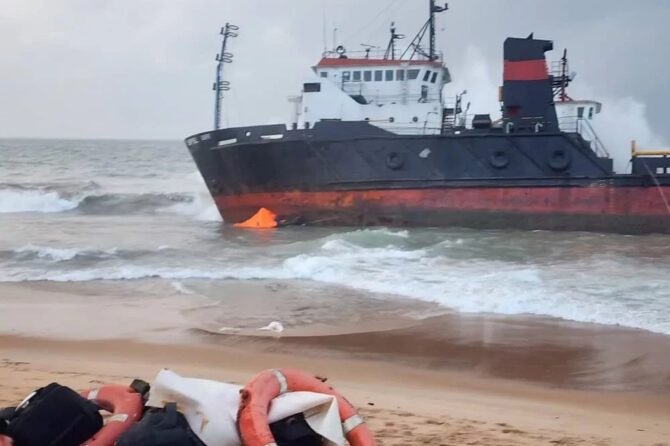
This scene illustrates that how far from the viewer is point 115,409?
3.55 m

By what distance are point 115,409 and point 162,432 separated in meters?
0.65

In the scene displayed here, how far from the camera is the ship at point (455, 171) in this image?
16688 millimetres

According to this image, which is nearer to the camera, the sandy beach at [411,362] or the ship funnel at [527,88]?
the sandy beach at [411,362]

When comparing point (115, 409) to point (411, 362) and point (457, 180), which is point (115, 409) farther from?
point (457, 180)

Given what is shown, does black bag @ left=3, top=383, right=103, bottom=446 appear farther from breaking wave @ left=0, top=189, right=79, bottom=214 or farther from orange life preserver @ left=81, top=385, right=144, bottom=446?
breaking wave @ left=0, top=189, right=79, bottom=214

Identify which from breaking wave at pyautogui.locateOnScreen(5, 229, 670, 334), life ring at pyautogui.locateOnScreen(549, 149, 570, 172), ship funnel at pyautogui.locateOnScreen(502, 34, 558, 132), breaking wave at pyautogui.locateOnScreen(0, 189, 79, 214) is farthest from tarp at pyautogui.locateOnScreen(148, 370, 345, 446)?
breaking wave at pyautogui.locateOnScreen(0, 189, 79, 214)

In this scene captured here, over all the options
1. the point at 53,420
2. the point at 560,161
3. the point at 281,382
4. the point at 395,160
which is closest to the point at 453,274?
the point at 395,160

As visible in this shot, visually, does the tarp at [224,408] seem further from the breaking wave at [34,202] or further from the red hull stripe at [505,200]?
the breaking wave at [34,202]

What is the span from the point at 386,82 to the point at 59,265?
9675 millimetres

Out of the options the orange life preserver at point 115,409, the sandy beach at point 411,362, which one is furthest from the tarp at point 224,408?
the sandy beach at point 411,362

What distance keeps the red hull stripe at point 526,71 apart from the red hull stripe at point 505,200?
2655mm

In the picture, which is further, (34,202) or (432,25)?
(34,202)

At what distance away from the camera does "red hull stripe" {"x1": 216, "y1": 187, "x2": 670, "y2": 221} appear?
16578 millimetres

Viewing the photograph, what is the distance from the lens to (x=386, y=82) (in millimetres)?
18922
